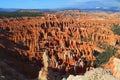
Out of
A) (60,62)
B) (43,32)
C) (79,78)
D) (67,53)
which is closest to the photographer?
(79,78)

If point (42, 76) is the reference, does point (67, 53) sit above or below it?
below

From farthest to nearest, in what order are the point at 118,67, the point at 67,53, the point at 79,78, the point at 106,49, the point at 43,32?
the point at 43,32
the point at 106,49
the point at 67,53
the point at 118,67
the point at 79,78

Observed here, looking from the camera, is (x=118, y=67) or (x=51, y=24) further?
(x=51, y=24)

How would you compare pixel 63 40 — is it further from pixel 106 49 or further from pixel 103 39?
pixel 103 39

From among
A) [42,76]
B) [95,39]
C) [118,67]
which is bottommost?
[95,39]

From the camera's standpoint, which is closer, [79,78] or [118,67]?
[79,78]

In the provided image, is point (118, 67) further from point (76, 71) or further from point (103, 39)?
point (103, 39)

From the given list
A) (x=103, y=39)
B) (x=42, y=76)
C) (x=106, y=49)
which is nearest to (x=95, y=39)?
Result: (x=103, y=39)

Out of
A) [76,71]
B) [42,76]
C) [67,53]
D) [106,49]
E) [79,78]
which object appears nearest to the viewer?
[79,78]

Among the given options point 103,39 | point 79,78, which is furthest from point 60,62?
point 103,39
